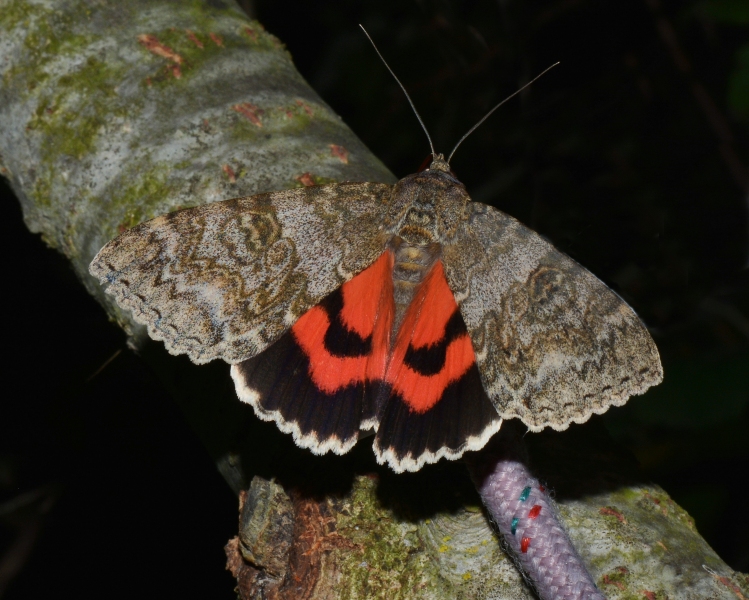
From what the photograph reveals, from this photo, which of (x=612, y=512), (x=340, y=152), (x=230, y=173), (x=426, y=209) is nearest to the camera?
(x=612, y=512)

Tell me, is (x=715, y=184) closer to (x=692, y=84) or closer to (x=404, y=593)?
(x=692, y=84)

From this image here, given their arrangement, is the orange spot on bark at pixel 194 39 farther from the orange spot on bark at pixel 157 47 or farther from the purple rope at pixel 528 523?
the purple rope at pixel 528 523

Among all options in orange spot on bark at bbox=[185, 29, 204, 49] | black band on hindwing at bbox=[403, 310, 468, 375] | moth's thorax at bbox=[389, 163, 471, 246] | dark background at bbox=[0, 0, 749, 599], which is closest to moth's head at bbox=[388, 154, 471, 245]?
moth's thorax at bbox=[389, 163, 471, 246]

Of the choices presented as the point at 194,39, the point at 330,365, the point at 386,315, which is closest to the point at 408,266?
the point at 386,315

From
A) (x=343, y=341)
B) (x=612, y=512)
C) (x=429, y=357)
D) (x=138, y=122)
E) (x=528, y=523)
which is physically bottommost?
(x=612, y=512)

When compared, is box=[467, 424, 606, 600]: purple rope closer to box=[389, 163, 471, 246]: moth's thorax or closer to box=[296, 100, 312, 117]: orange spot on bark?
box=[389, 163, 471, 246]: moth's thorax

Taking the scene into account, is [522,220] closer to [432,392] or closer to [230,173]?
[230,173]

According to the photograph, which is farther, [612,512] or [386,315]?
[386,315]
